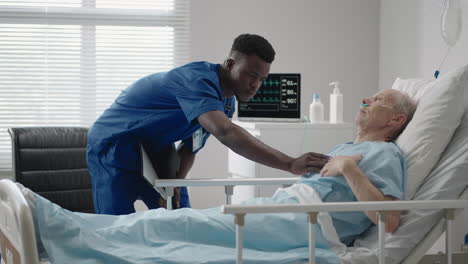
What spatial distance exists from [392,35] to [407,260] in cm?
262

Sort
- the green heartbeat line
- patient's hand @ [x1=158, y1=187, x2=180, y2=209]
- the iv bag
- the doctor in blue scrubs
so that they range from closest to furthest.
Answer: the doctor in blue scrubs
patient's hand @ [x1=158, y1=187, x2=180, y2=209]
the iv bag
the green heartbeat line

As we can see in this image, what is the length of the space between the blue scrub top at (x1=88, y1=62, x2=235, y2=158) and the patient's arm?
0.52 metres

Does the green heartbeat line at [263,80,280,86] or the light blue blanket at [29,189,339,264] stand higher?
the green heartbeat line at [263,80,280,86]

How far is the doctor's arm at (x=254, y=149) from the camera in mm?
1857

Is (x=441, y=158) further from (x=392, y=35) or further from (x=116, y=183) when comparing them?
(x=392, y=35)

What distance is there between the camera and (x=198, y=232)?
1749 mm

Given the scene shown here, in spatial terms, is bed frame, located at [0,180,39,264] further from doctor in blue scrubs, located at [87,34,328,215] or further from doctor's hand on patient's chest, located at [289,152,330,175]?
doctor's hand on patient's chest, located at [289,152,330,175]

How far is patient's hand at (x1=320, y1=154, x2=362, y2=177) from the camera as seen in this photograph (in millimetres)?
1854

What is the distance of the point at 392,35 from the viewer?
13.4 feet

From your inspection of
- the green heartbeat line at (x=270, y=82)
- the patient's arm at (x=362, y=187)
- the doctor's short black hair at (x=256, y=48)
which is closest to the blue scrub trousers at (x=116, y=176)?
the doctor's short black hair at (x=256, y=48)

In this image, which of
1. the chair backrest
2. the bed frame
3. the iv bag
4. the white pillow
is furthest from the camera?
the chair backrest

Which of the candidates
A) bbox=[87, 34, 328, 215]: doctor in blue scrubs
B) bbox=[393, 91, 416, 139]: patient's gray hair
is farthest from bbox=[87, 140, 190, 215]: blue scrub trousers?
bbox=[393, 91, 416, 139]: patient's gray hair

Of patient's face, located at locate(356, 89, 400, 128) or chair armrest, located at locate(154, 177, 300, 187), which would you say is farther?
chair armrest, located at locate(154, 177, 300, 187)

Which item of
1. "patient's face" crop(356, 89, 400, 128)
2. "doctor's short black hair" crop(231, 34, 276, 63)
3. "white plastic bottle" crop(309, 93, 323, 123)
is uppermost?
"doctor's short black hair" crop(231, 34, 276, 63)
